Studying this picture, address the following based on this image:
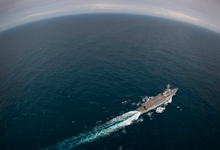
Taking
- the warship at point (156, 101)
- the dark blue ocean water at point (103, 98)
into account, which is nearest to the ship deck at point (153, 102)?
the warship at point (156, 101)

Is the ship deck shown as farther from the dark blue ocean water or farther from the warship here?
the dark blue ocean water

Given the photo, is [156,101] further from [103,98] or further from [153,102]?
[103,98]

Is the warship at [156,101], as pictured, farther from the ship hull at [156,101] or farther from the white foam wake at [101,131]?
A: the white foam wake at [101,131]

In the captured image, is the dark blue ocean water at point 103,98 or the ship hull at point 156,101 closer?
the dark blue ocean water at point 103,98

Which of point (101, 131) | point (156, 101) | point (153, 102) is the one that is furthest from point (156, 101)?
point (101, 131)

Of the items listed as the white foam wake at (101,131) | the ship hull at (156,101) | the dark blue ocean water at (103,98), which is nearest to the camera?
the white foam wake at (101,131)

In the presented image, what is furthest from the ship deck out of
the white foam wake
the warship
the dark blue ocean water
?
the white foam wake

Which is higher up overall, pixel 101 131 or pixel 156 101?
Result: pixel 156 101
